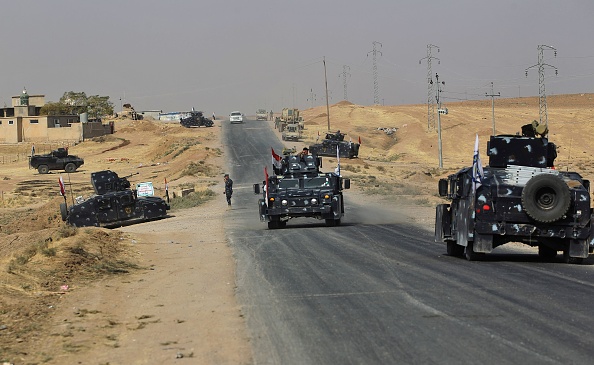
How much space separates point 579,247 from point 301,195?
13.4m

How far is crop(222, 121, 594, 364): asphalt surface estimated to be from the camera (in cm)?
954

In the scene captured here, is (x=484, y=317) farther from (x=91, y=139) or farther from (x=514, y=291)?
(x=91, y=139)

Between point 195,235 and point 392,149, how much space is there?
7115 cm

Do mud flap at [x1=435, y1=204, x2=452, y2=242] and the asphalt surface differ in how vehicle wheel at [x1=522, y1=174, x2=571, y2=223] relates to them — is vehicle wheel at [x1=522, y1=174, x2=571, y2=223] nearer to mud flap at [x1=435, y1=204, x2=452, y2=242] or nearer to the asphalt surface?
the asphalt surface

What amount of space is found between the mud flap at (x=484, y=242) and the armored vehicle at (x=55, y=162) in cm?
6352

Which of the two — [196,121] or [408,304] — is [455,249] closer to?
[408,304]

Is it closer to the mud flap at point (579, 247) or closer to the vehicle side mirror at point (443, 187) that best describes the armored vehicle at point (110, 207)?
the vehicle side mirror at point (443, 187)

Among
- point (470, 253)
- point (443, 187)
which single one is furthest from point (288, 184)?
point (470, 253)

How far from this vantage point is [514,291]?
13.8m

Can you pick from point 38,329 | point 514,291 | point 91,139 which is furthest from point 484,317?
point 91,139

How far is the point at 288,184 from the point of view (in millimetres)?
30781

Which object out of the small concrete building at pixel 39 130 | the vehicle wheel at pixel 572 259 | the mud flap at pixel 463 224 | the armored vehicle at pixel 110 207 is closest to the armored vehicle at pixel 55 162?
the small concrete building at pixel 39 130

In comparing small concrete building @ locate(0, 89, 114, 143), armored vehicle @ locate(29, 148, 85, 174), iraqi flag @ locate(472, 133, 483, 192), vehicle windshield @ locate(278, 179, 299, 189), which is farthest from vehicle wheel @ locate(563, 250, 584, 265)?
small concrete building @ locate(0, 89, 114, 143)

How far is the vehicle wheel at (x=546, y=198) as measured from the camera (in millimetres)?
17188
